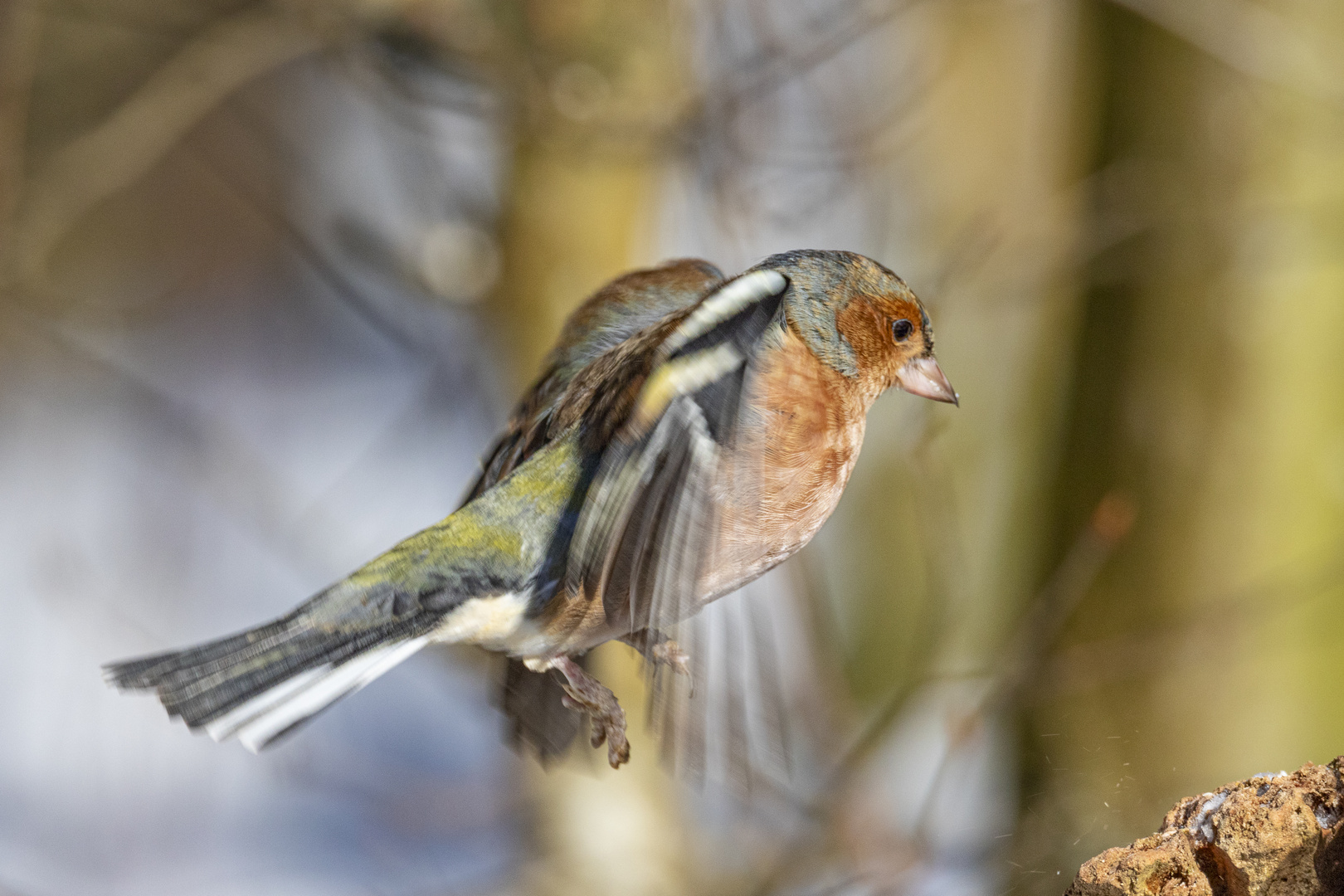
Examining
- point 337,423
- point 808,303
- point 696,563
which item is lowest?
point 696,563

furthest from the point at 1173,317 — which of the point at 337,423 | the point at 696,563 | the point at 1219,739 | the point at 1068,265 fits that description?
the point at 337,423

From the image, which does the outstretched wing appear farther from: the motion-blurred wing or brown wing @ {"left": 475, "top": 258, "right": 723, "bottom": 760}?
brown wing @ {"left": 475, "top": 258, "right": 723, "bottom": 760}

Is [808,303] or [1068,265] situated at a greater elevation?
[1068,265]

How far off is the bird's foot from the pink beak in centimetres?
63

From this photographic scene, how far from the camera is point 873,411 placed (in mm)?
4230

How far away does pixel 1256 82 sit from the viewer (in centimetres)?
335

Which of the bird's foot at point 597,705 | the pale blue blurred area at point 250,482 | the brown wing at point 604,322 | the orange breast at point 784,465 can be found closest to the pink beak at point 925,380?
the orange breast at point 784,465

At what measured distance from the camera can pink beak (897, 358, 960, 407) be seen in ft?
5.54

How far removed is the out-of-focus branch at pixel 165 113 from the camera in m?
3.27

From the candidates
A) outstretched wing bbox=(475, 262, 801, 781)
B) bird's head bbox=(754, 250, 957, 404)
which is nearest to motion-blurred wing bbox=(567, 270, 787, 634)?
outstretched wing bbox=(475, 262, 801, 781)

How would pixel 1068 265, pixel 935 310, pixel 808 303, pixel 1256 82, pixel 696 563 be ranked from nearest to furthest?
pixel 696 563
pixel 808 303
pixel 935 310
pixel 1256 82
pixel 1068 265

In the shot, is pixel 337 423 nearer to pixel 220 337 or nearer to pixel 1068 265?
pixel 220 337

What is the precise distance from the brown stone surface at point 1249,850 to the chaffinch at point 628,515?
558 millimetres

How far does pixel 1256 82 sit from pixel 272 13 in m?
2.93
